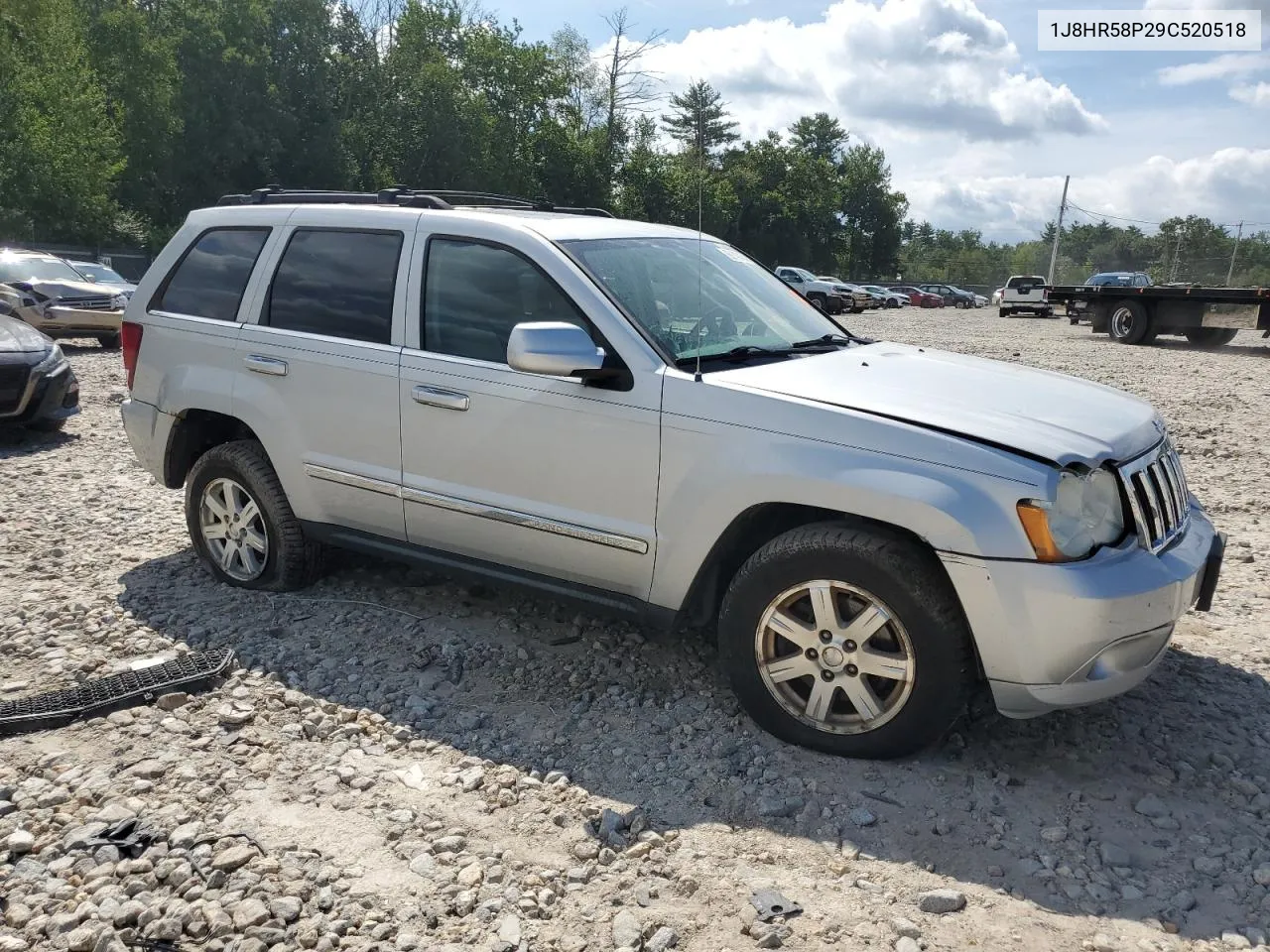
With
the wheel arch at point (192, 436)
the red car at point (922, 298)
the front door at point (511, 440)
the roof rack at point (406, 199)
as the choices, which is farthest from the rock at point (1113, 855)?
the red car at point (922, 298)

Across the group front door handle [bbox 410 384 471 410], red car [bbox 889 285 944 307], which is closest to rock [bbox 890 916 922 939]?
front door handle [bbox 410 384 471 410]

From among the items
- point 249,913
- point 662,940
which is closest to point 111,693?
point 249,913

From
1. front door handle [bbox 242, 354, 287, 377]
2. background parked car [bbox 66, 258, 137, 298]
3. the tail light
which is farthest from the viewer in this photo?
background parked car [bbox 66, 258, 137, 298]

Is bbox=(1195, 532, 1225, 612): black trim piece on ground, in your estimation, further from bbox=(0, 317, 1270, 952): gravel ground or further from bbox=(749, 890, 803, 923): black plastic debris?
bbox=(749, 890, 803, 923): black plastic debris

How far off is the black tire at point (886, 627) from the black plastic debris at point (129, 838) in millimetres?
1911

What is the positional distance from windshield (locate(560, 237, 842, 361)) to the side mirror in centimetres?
33

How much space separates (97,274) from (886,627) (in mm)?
17818

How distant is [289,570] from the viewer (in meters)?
4.88

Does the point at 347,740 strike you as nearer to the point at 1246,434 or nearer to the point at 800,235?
the point at 1246,434

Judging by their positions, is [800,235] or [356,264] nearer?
[356,264]

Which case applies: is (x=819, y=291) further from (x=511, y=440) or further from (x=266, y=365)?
(x=511, y=440)

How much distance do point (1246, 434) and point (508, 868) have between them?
920cm

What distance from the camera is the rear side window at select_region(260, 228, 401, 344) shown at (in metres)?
4.38

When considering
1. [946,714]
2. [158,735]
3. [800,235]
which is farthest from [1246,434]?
[800,235]
